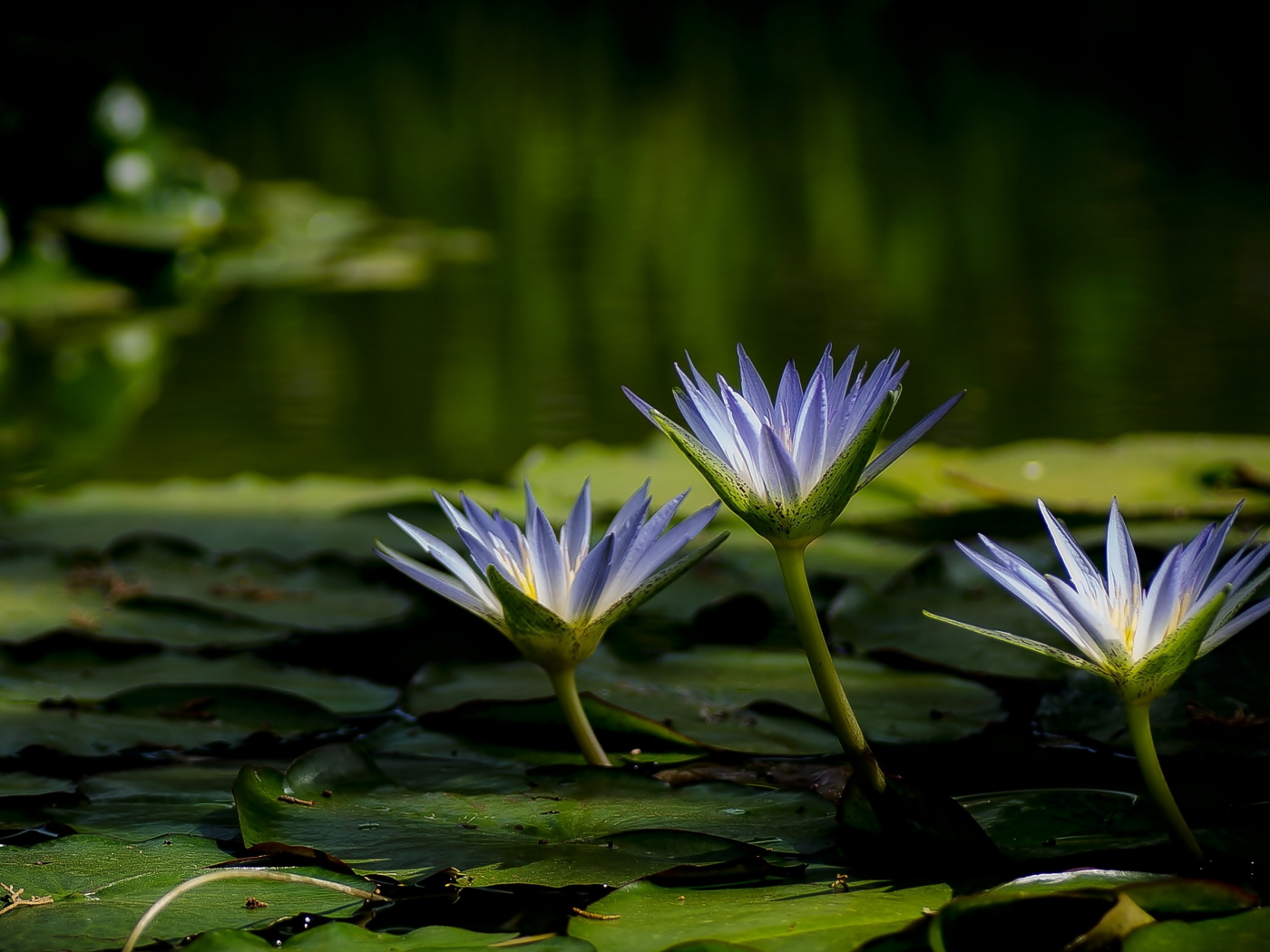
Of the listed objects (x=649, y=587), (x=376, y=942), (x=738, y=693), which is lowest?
(x=376, y=942)

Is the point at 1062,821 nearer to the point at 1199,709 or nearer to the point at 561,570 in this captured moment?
the point at 1199,709

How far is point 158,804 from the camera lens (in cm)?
96

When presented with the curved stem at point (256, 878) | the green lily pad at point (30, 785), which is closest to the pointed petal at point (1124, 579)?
the curved stem at point (256, 878)

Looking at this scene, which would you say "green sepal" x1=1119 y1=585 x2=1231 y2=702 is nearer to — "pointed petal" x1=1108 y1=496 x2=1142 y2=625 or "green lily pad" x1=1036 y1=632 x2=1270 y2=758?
"pointed petal" x1=1108 y1=496 x2=1142 y2=625

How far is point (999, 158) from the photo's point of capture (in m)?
6.45

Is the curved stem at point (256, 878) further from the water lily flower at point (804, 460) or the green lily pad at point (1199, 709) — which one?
the green lily pad at point (1199, 709)

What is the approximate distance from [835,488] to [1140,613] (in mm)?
186

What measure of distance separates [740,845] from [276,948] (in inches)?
11.3

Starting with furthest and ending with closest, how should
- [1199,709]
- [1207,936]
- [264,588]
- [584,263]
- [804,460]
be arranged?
[584,263], [264,588], [1199,709], [804,460], [1207,936]

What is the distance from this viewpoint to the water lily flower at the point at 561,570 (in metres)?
0.83

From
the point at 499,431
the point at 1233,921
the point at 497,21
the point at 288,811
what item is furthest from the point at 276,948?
the point at 497,21

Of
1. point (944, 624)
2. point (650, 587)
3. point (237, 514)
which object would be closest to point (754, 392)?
point (650, 587)

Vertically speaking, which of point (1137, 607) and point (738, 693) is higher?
point (1137, 607)

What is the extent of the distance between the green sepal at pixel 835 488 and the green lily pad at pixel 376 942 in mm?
272
